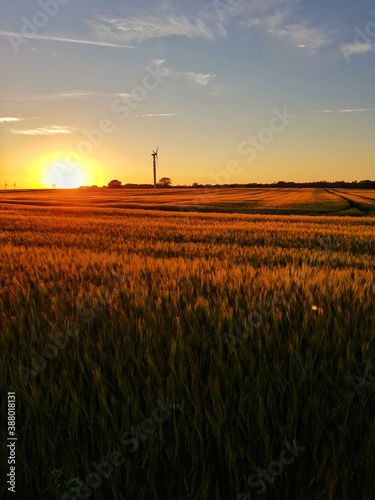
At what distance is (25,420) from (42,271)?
12.0ft

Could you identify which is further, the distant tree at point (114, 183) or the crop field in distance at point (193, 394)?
the distant tree at point (114, 183)

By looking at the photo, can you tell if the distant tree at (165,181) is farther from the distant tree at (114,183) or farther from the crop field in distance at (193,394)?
the crop field in distance at (193,394)

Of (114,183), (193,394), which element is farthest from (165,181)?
(193,394)

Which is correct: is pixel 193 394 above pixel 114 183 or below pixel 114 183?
below

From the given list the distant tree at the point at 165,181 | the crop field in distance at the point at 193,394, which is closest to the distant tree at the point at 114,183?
the distant tree at the point at 165,181

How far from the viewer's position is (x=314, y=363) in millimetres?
2768

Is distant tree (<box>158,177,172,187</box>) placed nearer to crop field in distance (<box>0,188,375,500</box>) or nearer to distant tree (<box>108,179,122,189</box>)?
distant tree (<box>108,179,122,189</box>)

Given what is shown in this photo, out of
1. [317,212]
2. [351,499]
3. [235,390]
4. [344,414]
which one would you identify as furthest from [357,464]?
[317,212]

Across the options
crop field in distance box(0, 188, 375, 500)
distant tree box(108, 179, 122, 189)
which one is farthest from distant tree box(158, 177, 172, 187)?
crop field in distance box(0, 188, 375, 500)

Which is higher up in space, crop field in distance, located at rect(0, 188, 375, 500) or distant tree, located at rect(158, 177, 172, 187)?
distant tree, located at rect(158, 177, 172, 187)

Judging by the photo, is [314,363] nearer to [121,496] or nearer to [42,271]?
[121,496]

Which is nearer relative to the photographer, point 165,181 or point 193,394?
point 193,394

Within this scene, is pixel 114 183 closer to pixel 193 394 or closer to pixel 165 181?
pixel 165 181

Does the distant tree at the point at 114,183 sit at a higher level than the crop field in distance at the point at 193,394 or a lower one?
higher
